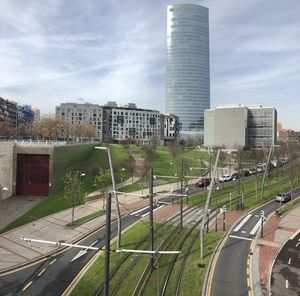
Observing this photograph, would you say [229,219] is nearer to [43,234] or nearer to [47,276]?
[43,234]

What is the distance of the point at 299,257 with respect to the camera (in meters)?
29.8

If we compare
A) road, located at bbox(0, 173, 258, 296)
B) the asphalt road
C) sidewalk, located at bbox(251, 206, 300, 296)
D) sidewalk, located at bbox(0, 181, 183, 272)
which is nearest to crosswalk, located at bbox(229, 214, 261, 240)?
sidewalk, located at bbox(251, 206, 300, 296)

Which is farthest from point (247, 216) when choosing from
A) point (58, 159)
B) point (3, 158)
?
point (3, 158)

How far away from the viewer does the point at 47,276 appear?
1044 inches

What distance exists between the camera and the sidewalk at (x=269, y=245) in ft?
81.4

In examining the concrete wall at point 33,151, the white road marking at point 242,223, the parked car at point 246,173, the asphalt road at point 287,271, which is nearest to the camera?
the asphalt road at point 287,271

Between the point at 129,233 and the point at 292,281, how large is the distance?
17567mm

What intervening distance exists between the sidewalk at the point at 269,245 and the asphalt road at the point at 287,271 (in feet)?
1.56

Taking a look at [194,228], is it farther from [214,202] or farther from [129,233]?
[214,202]

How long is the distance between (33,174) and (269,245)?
39669 millimetres

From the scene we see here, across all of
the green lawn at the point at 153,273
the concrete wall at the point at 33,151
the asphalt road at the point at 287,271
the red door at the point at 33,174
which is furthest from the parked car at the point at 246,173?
the green lawn at the point at 153,273

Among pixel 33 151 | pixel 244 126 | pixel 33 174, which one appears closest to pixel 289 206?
pixel 33 174

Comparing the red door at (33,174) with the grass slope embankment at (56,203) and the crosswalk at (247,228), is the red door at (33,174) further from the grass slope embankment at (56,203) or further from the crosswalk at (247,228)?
the crosswalk at (247,228)

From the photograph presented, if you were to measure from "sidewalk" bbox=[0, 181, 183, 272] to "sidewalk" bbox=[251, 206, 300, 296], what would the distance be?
11284mm
